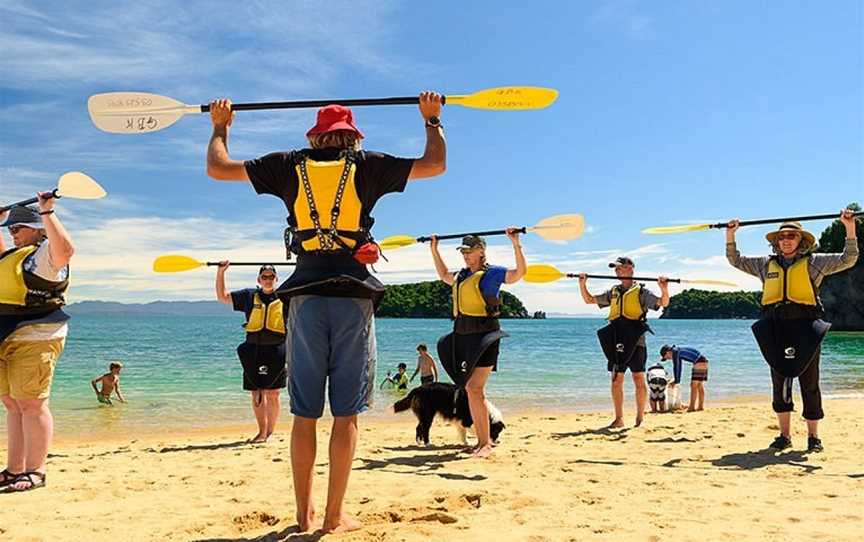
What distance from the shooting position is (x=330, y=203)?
3041 mm

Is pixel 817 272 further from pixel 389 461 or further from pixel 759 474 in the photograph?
pixel 389 461

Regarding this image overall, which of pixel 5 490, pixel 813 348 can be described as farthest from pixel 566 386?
pixel 5 490

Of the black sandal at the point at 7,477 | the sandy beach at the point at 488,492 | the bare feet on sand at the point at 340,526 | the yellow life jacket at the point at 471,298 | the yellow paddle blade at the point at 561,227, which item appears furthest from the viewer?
the yellow paddle blade at the point at 561,227

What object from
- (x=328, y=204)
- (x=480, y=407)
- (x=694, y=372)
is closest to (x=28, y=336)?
(x=328, y=204)

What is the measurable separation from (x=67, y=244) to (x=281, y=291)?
1.89 meters

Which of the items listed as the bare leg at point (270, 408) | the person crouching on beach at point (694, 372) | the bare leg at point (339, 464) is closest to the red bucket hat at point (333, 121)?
the bare leg at point (339, 464)

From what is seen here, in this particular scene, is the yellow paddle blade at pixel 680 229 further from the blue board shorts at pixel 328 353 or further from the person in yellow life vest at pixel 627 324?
the blue board shorts at pixel 328 353

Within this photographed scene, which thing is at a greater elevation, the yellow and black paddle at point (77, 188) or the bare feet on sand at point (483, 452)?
the yellow and black paddle at point (77, 188)

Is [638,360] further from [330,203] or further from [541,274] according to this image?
[330,203]

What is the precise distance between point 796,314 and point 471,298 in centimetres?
275

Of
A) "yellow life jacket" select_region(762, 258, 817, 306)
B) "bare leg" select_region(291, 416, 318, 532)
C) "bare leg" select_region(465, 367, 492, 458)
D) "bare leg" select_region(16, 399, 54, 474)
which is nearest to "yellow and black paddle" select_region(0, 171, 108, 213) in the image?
"bare leg" select_region(16, 399, 54, 474)

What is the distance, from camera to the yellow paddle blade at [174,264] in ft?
21.2

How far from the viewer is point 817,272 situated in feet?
19.5

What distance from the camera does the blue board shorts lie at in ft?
10.00
